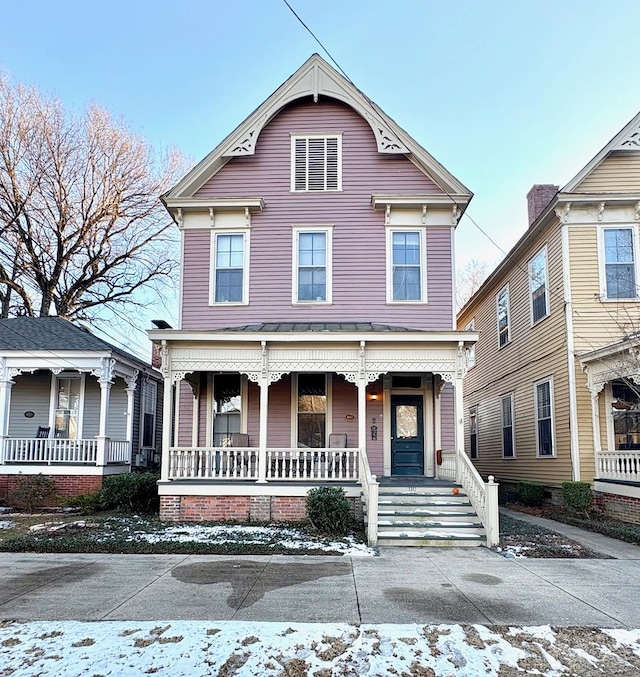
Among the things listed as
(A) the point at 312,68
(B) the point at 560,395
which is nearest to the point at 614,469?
(B) the point at 560,395

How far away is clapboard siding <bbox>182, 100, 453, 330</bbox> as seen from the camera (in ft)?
43.1

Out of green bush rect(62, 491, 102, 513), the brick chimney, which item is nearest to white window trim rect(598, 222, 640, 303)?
the brick chimney

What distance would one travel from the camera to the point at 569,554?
8.55 m

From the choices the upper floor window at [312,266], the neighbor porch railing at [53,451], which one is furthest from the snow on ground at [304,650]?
the neighbor porch railing at [53,451]

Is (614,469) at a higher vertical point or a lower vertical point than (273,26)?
lower

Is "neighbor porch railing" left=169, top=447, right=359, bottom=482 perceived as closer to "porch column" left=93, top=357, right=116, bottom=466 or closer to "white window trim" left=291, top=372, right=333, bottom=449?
"white window trim" left=291, top=372, right=333, bottom=449

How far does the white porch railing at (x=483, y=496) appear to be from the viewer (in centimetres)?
919

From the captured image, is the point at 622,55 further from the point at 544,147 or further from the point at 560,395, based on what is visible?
the point at 560,395

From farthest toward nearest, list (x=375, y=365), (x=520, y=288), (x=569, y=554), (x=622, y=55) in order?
1. (x=520, y=288)
2. (x=375, y=365)
3. (x=622, y=55)
4. (x=569, y=554)

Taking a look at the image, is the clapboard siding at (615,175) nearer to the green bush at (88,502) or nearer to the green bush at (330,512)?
the green bush at (330,512)

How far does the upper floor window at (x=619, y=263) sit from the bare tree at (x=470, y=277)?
21.7m

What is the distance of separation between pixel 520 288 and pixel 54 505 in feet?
43.7

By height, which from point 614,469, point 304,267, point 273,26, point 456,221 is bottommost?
point 614,469

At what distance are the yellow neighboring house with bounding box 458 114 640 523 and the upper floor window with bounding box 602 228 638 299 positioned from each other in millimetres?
22
